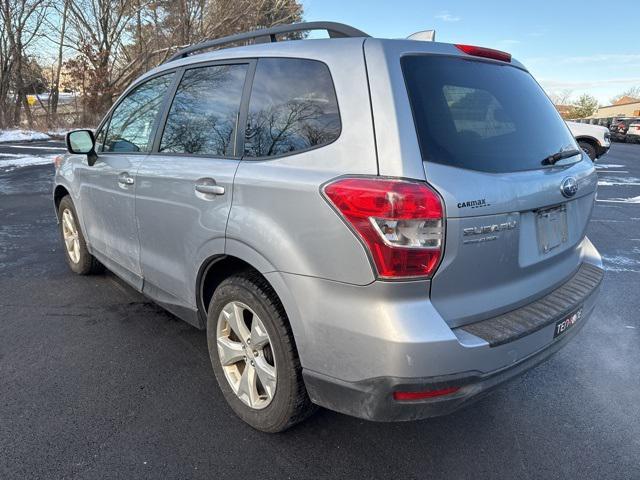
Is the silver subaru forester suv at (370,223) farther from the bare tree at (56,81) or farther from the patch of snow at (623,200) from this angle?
the bare tree at (56,81)

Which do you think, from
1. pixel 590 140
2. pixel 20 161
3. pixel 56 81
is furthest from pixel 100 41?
pixel 590 140

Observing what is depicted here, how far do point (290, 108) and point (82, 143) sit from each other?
88.0 inches

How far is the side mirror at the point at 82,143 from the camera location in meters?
3.68

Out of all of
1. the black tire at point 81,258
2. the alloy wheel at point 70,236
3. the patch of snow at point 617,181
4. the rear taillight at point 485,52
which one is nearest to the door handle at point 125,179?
the black tire at point 81,258

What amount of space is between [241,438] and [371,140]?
1586mm

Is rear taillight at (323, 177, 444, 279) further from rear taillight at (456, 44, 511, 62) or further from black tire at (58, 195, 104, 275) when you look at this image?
black tire at (58, 195, 104, 275)

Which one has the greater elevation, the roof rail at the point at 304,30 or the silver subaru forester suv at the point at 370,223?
the roof rail at the point at 304,30

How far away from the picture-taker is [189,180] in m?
2.61

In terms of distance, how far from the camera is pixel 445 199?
179cm

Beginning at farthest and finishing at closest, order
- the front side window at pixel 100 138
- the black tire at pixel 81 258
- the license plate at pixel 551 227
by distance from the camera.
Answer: the black tire at pixel 81 258
the front side window at pixel 100 138
the license plate at pixel 551 227

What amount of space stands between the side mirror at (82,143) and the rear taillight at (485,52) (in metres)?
2.84

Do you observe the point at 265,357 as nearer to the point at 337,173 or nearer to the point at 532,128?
the point at 337,173

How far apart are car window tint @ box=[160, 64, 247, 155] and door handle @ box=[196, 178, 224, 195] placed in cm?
17

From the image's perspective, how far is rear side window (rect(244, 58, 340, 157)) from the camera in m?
2.06
